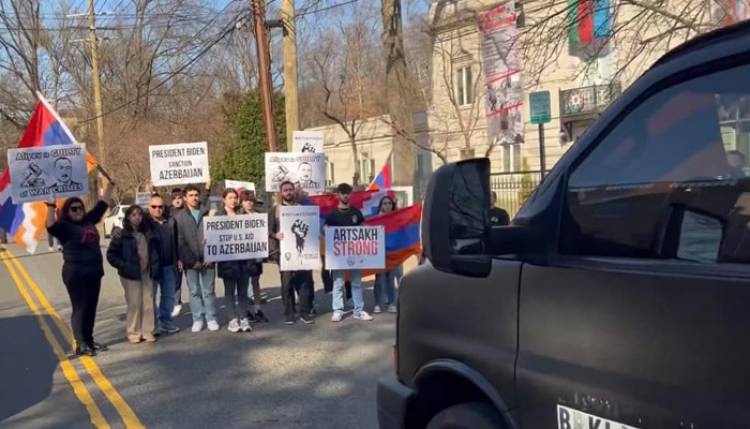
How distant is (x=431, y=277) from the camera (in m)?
3.70

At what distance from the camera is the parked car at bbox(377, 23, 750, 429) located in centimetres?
237

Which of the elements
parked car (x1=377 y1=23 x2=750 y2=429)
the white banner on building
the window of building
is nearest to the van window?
parked car (x1=377 y1=23 x2=750 y2=429)

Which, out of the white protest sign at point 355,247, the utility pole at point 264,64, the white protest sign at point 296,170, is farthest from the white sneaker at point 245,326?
the utility pole at point 264,64

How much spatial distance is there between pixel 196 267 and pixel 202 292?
410mm

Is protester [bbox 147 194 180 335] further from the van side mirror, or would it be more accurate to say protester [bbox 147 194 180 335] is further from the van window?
the van window

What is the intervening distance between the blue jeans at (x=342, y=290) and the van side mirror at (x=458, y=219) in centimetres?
821

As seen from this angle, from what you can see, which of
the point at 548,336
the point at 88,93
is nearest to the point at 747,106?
the point at 548,336

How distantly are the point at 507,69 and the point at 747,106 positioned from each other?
36.6 ft

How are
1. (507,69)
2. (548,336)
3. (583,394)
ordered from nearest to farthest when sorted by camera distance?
(583,394), (548,336), (507,69)

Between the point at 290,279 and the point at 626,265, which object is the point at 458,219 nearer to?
the point at 626,265

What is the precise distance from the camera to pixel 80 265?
30.9ft

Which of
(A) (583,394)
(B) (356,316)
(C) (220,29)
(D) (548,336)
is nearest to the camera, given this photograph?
(A) (583,394)

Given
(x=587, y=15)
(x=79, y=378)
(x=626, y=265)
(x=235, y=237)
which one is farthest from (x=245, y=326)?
(x=626, y=265)

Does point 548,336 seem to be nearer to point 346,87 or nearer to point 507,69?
point 507,69
